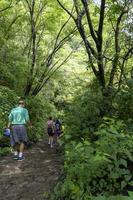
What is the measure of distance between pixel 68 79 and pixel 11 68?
38.9ft

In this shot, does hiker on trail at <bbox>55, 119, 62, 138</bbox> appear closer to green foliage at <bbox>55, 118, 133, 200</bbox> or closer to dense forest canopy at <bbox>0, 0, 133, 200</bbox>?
dense forest canopy at <bbox>0, 0, 133, 200</bbox>

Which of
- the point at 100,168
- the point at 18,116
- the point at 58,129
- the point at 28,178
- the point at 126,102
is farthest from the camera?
the point at 58,129

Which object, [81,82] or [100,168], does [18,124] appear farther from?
[81,82]

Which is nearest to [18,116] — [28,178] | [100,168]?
[28,178]

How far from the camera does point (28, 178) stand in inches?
299

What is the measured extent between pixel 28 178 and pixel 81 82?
14.3 metres

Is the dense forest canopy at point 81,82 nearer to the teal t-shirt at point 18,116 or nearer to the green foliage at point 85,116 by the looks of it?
the green foliage at point 85,116

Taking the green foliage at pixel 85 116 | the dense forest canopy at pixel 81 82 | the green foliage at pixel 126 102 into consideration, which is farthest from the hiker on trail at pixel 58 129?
the green foliage at pixel 126 102

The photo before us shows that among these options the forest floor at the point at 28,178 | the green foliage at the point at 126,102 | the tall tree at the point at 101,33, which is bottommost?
the forest floor at the point at 28,178

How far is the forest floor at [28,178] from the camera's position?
6.56m

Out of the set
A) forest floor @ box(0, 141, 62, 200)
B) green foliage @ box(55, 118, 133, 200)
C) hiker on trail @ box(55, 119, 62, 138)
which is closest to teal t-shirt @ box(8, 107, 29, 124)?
forest floor @ box(0, 141, 62, 200)

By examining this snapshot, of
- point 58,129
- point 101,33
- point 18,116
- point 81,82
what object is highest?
point 101,33

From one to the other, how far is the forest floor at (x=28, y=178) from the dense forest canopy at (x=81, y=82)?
60 cm

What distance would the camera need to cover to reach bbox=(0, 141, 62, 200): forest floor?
656 centimetres
